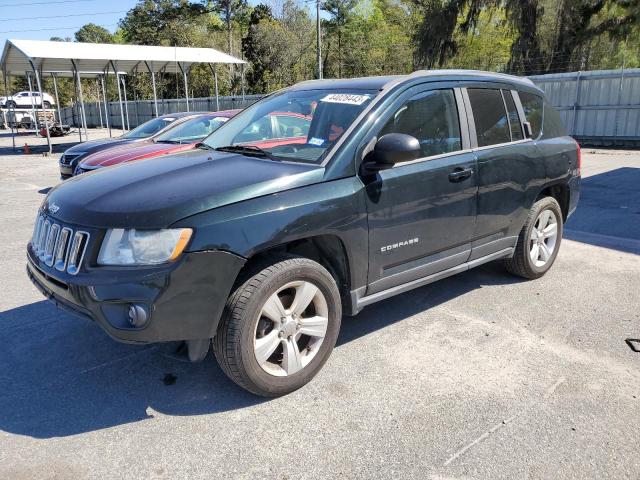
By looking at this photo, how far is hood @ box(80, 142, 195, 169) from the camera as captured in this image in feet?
26.9

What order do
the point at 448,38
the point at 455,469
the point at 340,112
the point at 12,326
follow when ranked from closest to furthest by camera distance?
1. the point at 455,469
2. the point at 340,112
3. the point at 12,326
4. the point at 448,38

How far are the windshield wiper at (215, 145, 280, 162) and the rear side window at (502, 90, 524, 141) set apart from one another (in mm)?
2143

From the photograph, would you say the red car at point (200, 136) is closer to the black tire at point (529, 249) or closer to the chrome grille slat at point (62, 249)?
the chrome grille slat at point (62, 249)

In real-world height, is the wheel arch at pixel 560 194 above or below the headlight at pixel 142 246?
below

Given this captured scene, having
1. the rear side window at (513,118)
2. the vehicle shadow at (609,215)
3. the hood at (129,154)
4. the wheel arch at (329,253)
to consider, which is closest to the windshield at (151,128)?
the hood at (129,154)

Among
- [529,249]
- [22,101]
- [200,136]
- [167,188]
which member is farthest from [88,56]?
[22,101]

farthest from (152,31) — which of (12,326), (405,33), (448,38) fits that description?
(12,326)

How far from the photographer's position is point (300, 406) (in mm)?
3023

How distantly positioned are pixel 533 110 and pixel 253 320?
10.9ft

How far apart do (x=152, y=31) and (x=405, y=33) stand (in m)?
23.7

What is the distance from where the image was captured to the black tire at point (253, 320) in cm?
280

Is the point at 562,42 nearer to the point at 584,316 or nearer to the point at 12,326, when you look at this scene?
the point at 584,316

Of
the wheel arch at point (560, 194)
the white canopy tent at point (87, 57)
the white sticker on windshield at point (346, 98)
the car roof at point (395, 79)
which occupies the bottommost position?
the wheel arch at point (560, 194)

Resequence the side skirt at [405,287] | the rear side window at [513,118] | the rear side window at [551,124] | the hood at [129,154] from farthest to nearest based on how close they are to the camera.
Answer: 1. the hood at [129,154]
2. the rear side window at [551,124]
3. the rear side window at [513,118]
4. the side skirt at [405,287]
